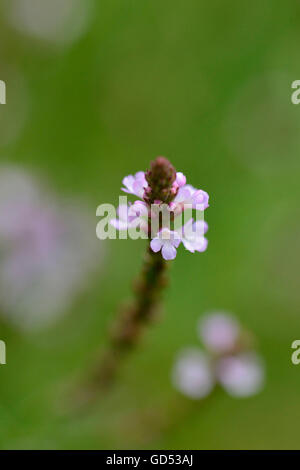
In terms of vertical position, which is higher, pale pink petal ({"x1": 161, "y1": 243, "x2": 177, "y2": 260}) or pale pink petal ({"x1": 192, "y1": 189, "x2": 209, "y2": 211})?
pale pink petal ({"x1": 192, "y1": 189, "x2": 209, "y2": 211})

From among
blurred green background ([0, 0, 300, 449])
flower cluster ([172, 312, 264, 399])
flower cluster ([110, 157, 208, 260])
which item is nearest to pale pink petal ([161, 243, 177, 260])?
flower cluster ([110, 157, 208, 260])

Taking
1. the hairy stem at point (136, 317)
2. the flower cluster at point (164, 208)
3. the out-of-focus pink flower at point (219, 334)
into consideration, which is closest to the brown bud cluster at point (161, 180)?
the flower cluster at point (164, 208)

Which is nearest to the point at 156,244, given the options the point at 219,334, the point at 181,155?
the point at 219,334

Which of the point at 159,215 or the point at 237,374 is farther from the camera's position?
the point at 237,374

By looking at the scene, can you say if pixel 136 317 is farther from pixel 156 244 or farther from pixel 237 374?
pixel 237 374

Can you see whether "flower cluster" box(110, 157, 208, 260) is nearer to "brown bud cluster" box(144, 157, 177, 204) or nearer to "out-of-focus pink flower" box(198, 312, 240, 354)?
"brown bud cluster" box(144, 157, 177, 204)
